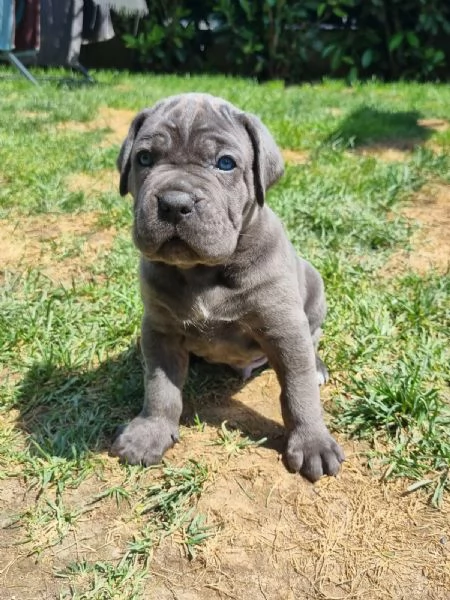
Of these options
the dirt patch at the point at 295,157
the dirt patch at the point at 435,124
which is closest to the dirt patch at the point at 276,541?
the dirt patch at the point at 295,157

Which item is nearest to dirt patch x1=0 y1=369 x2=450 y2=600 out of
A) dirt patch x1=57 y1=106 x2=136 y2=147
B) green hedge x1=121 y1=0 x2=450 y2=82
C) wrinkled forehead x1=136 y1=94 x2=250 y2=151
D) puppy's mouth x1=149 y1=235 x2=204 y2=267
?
puppy's mouth x1=149 y1=235 x2=204 y2=267

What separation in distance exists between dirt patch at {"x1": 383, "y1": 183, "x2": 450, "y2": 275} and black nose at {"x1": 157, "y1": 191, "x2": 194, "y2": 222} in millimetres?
2475

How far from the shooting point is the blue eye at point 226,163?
2582 mm

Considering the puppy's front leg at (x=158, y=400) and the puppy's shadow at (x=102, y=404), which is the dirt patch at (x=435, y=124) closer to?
the puppy's shadow at (x=102, y=404)

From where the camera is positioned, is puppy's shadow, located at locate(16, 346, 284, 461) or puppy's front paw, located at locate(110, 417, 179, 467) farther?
puppy's shadow, located at locate(16, 346, 284, 461)

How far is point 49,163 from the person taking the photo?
20.7 feet

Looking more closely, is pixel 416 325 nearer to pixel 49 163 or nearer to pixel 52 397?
pixel 52 397

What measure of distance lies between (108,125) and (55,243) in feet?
11.3

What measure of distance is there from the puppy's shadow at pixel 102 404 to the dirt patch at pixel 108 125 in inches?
165

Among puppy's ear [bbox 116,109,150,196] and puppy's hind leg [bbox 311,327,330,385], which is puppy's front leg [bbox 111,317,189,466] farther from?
puppy's hind leg [bbox 311,327,330,385]

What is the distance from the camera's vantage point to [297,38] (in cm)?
1269

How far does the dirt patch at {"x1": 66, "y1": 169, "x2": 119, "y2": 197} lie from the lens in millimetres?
5789

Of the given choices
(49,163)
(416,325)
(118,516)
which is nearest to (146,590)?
(118,516)

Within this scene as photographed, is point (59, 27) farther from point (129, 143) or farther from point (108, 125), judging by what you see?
point (129, 143)
